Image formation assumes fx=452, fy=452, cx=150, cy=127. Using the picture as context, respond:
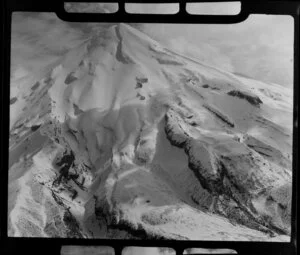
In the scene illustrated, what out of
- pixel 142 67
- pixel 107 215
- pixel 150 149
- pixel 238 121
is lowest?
pixel 107 215

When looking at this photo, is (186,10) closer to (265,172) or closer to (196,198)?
(196,198)

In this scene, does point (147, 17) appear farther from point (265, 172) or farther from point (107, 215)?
point (265, 172)

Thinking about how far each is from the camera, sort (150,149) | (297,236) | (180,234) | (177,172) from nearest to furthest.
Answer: (297,236), (180,234), (177,172), (150,149)

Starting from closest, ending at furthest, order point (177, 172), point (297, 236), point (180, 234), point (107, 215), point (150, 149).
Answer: point (297, 236) → point (180, 234) → point (107, 215) → point (177, 172) → point (150, 149)

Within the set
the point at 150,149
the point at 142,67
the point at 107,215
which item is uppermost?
the point at 142,67

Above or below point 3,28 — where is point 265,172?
below

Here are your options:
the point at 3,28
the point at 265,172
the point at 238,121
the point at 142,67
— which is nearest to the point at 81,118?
the point at 142,67

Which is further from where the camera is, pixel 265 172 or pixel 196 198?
pixel 265 172

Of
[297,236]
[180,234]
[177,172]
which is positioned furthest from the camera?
[177,172]

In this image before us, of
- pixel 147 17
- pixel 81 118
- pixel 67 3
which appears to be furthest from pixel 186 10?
pixel 81 118
